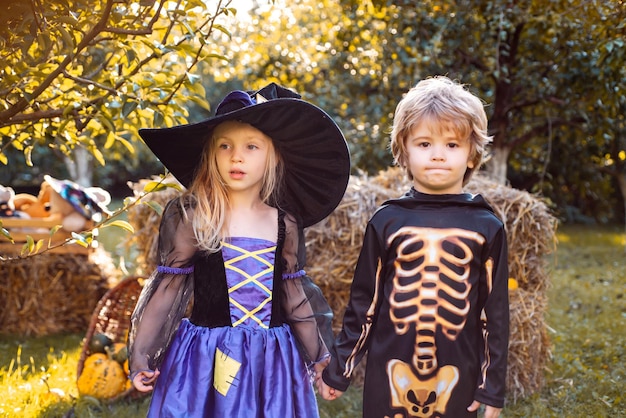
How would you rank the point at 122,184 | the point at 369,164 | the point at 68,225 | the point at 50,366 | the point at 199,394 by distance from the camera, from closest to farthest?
the point at 199,394 < the point at 50,366 < the point at 68,225 < the point at 369,164 < the point at 122,184

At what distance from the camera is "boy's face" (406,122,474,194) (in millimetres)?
2318

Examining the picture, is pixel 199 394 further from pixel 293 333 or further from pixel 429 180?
pixel 429 180

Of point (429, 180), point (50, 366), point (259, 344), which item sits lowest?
point (50, 366)

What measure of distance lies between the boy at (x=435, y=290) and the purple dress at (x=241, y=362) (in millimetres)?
321

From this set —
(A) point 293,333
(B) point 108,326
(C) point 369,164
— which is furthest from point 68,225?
(C) point 369,164

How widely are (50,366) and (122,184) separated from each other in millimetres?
19160

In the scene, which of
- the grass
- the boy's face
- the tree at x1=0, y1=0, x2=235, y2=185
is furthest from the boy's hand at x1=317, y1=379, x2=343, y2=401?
the grass

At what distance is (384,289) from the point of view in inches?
94.3

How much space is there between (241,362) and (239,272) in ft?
1.18

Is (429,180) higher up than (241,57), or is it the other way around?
(241,57)

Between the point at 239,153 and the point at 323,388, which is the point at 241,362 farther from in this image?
the point at 239,153

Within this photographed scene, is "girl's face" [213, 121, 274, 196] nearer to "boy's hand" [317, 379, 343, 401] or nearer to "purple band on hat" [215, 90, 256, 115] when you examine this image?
"purple band on hat" [215, 90, 256, 115]

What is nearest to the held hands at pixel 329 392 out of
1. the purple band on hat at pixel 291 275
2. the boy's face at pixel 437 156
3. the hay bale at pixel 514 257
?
the purple band on hat at pixel 291 275

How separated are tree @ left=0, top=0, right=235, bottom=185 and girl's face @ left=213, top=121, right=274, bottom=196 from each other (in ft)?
1.16
